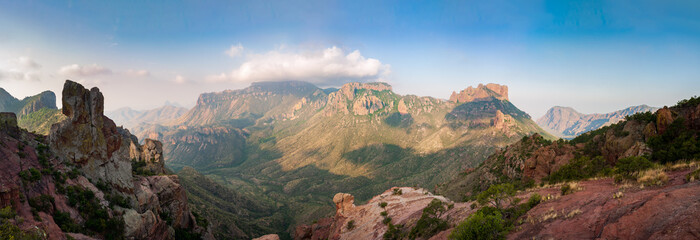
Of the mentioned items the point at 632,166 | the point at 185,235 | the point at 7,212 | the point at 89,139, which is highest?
the point at 89,139

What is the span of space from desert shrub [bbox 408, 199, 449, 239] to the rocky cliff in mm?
36437

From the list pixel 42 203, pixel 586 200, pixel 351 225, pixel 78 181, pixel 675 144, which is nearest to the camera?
pixel 586 200

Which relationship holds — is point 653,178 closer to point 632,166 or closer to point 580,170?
point 632,166

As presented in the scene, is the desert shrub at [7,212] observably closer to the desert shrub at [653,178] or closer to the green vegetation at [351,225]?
the green vegetation at [351,225]

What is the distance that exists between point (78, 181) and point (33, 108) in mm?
207618

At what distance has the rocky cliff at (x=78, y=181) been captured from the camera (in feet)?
87.5

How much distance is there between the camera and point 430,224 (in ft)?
85.5

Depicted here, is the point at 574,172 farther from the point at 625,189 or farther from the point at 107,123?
the point at 107,123

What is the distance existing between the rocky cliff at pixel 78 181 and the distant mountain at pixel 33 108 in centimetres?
12445

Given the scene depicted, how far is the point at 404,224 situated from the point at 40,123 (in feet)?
603

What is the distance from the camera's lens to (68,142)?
3547 centimetres

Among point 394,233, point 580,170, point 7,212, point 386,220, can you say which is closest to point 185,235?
point 7,212

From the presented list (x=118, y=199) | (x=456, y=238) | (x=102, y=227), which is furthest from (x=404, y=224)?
(x=118, y=199)

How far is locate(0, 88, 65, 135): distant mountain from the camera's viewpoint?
122m
